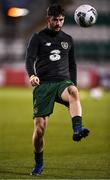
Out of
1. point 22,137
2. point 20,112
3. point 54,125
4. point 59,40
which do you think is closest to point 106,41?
point 20,112

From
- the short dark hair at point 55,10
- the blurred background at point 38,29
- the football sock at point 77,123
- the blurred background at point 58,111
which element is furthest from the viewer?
the blurred background at point 38,29

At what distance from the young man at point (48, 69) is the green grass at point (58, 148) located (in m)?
0.50

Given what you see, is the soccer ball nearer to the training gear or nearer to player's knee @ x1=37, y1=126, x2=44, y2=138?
player's knee @ x1=37, y1=126, x2=44, y2=138

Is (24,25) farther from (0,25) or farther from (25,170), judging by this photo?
(25,170)

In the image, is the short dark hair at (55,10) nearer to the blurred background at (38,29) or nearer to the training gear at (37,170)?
the training gear at (37,170)

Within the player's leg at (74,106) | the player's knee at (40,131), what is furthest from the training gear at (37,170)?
the player's leg at (74,106)

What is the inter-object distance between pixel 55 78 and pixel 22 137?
4.90 m

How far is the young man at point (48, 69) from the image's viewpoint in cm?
863

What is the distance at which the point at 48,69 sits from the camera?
8812mm

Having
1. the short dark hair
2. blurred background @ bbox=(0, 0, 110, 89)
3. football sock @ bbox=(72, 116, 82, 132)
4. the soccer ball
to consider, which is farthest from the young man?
blurred background @ bbox=(0, 0, 110, 89)

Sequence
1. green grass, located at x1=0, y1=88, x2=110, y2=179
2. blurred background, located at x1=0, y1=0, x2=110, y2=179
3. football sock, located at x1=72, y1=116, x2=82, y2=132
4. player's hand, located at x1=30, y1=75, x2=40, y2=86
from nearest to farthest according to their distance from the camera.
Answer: football sock, located at x1=72, y1=116, x2=82, y2=132, player's hand, located at x1=30, y1=75, x2=40, y2=86, green grass, located at x1=0, y1=88, x2=110, y2=179, blurred background, located at x1=0, y1=0, x2=110, y2=179

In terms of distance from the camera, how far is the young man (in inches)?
340

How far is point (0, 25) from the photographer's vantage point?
4222cm

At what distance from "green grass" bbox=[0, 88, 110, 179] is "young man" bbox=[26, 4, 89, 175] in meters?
0.50
